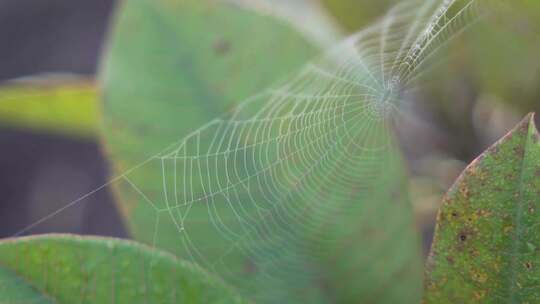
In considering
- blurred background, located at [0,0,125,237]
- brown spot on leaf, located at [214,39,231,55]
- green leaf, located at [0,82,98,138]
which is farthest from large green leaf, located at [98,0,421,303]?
blurred background, located at [0,0,125,237]

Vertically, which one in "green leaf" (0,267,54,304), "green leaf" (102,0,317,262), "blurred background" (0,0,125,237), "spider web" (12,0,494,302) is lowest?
"green leaf" (0,267,54,304)

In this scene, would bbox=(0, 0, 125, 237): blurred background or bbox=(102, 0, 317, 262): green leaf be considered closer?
bbox=(102, 0, 317, 262): green leaf

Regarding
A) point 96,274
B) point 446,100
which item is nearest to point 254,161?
point 96,274

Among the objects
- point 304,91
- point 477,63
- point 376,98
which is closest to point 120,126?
point 304,91

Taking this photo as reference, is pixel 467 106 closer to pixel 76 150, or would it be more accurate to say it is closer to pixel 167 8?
pixel 167 8

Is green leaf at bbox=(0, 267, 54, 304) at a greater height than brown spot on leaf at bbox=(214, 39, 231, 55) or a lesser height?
lesser

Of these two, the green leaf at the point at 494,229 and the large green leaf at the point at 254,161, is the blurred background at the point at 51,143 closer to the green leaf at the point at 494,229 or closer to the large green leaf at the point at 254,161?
the large green leaf at the point at 254,161

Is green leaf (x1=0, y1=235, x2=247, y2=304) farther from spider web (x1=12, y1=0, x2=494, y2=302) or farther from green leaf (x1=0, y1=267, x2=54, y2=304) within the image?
spider web (x1=12, y1=0, x2=494, y2=302)
